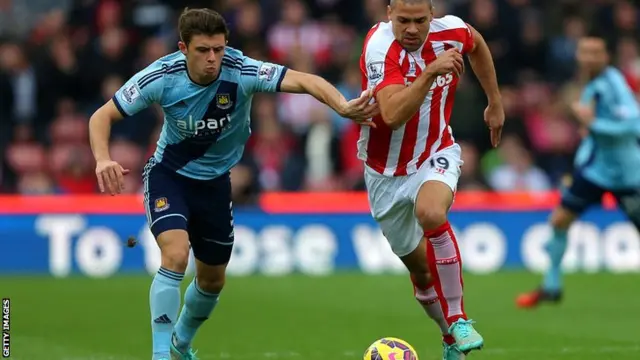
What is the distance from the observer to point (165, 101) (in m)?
8.95

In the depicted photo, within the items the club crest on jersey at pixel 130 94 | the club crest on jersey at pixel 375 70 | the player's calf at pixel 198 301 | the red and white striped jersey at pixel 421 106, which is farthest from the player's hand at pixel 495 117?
the club crest on jersey at pixel 130 94

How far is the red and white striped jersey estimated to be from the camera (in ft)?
29.6

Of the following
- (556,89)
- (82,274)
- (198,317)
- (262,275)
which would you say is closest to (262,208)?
(262,275)

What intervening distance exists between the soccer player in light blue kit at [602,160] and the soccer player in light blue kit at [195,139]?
215 inches

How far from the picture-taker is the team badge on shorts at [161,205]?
8945mm

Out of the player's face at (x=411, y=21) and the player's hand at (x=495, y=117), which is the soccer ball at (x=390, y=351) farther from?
the player's face at (x=411, y=21)

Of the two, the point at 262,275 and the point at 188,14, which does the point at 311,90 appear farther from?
the point at 262,275

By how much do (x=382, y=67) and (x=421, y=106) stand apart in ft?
1.54

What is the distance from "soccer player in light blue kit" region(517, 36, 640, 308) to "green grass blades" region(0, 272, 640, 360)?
0.68m

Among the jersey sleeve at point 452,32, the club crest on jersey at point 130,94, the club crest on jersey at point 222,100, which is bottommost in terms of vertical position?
the club crest on jersey at point 222,100

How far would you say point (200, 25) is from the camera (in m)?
8.62

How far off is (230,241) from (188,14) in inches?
68.6

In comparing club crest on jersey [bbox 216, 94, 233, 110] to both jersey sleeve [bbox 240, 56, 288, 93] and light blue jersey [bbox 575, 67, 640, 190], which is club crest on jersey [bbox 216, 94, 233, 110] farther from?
light blue jersey [bbox 575, 67, 640, 190]

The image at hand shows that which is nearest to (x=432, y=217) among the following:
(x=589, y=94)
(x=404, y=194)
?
(x=404, y=194)
